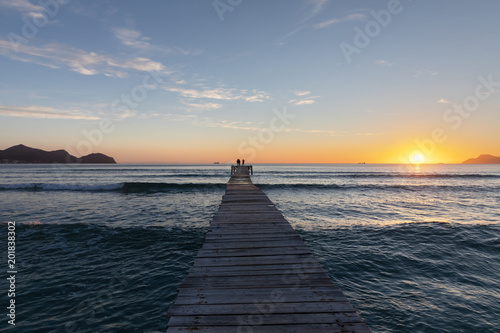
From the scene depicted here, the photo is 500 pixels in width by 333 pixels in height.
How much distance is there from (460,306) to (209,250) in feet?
21.8

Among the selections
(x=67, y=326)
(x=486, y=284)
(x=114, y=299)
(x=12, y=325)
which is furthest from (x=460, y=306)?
(x=12, y=325)

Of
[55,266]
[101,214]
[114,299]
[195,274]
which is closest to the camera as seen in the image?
[195,274]

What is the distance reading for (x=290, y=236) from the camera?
6734 millimetres

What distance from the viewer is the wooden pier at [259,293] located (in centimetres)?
307

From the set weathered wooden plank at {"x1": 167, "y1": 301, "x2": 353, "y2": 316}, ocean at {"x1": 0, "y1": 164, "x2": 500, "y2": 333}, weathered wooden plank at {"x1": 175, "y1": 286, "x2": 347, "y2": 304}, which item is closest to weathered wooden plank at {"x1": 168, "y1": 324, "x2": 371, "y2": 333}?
weathered wooden plank at {"x1": 167, "y1": 301, "x2": 353, "y2": 316}

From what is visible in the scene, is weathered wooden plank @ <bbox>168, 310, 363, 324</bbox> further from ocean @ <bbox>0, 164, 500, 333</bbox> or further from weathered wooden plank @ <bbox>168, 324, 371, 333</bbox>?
ocean @ <bbox>0, 164, 500, 333</bbox>

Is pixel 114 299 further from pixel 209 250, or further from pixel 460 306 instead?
pixel 460 306

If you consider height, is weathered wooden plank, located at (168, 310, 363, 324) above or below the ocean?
above

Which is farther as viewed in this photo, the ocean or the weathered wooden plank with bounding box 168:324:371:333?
the ocean

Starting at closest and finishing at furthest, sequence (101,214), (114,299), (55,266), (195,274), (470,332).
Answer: (195,274), (470,332), (114,299), (55,266), (101,214)

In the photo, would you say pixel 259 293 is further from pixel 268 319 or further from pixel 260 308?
pixel 268 319

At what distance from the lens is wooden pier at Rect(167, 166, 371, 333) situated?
3.07 metres

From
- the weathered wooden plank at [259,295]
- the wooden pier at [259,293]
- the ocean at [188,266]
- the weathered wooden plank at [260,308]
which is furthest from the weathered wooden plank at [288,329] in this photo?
the ocean at [188,266]

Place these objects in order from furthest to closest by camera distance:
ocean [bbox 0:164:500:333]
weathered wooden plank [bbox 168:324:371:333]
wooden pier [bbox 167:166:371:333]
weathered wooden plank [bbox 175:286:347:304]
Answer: ocean [bbox 0:164:500:333]
weathered wooden plank [bbox 175:286:347:304]
wooden pier [bbox 167:166:371:333]
weathered wooden plank [bbox 168:324:371:333]
